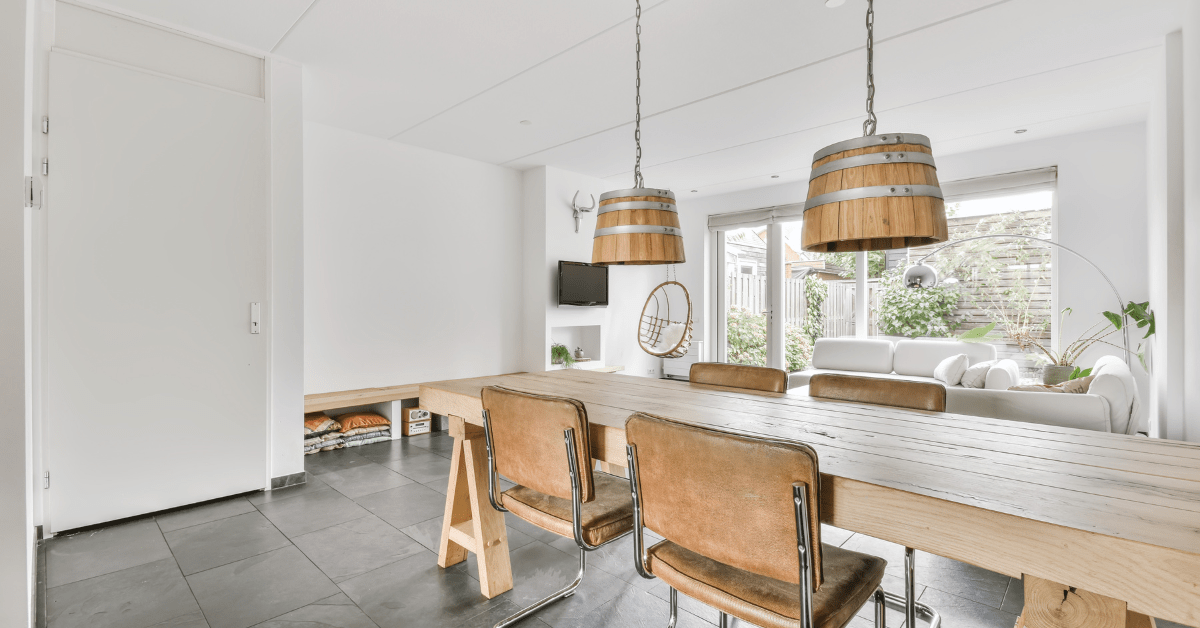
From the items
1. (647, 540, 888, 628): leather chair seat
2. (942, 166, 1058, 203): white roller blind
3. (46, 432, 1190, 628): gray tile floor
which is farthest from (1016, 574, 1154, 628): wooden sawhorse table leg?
(942, 166, 1058, 203): white roller blind

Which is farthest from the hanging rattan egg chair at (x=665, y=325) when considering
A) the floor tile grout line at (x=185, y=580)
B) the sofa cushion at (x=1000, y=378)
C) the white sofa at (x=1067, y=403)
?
the floor tile grout line at (x=185, y=580)

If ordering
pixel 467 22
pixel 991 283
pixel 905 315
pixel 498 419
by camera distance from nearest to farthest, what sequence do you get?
1. pixel 498 419
2. pixel 467 22
3. pixel 991 283
4. pixel 905 315

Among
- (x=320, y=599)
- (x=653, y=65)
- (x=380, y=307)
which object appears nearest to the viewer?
(x=320, y=599)

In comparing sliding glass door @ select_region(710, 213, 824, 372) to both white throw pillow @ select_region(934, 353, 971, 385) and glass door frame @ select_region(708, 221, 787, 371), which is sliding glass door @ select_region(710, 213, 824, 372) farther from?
white throw pillow @ select_region(934, 353, 971, 385)

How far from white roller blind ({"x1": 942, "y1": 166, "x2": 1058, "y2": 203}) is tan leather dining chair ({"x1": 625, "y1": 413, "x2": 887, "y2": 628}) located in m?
4.49

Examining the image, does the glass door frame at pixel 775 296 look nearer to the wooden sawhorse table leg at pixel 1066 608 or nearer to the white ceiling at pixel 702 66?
the white ceiling at pixel 702 66

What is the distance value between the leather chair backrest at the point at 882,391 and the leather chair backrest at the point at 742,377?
0.15m

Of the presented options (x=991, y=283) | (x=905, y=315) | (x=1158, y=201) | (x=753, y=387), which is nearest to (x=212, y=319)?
(x=753, y=387)

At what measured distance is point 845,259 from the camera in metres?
6.42

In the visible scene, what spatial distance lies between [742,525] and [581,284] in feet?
15.8

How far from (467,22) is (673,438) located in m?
2.56

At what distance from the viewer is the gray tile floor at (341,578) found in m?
1.90

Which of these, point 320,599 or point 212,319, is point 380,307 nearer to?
point 212,319

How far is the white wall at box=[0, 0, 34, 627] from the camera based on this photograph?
3.98ft
